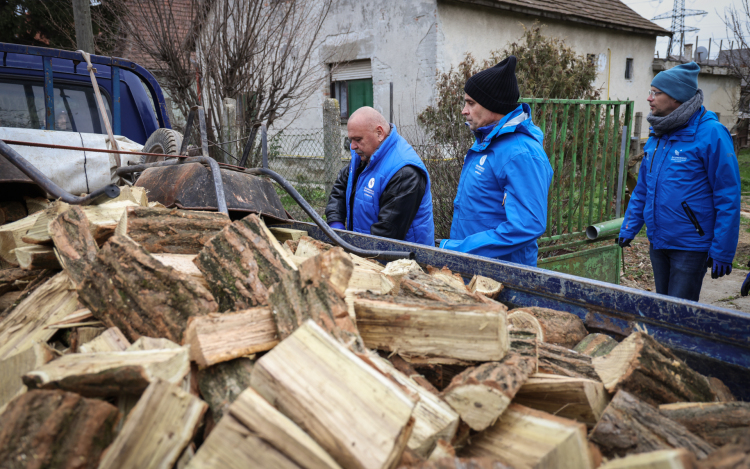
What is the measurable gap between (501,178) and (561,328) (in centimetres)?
109

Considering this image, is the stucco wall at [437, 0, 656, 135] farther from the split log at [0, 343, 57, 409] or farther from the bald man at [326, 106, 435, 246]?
the split log at [0, 343, 57, 409]

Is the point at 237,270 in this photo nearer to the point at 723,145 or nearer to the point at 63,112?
the point at 723,145

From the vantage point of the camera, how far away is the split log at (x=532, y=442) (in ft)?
3.78

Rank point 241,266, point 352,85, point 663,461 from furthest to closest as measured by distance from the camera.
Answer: point 352,85, point 241,266, point 663,461

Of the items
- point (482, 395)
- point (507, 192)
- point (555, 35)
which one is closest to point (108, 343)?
point (482, 395)

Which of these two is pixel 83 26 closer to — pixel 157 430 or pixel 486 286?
pixel 486 286

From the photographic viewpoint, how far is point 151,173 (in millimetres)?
3064

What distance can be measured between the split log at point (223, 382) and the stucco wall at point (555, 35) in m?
8.71

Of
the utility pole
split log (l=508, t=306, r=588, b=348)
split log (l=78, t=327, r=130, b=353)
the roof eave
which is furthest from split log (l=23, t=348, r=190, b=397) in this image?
the roof eave

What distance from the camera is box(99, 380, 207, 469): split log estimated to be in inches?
44.5

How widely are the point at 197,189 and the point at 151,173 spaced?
568 millimetres

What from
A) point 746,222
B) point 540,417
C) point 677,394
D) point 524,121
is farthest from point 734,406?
point 746,222

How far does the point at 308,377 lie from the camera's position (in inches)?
47.1

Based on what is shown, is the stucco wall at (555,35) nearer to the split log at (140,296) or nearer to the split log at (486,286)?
the split log at (486,286)
